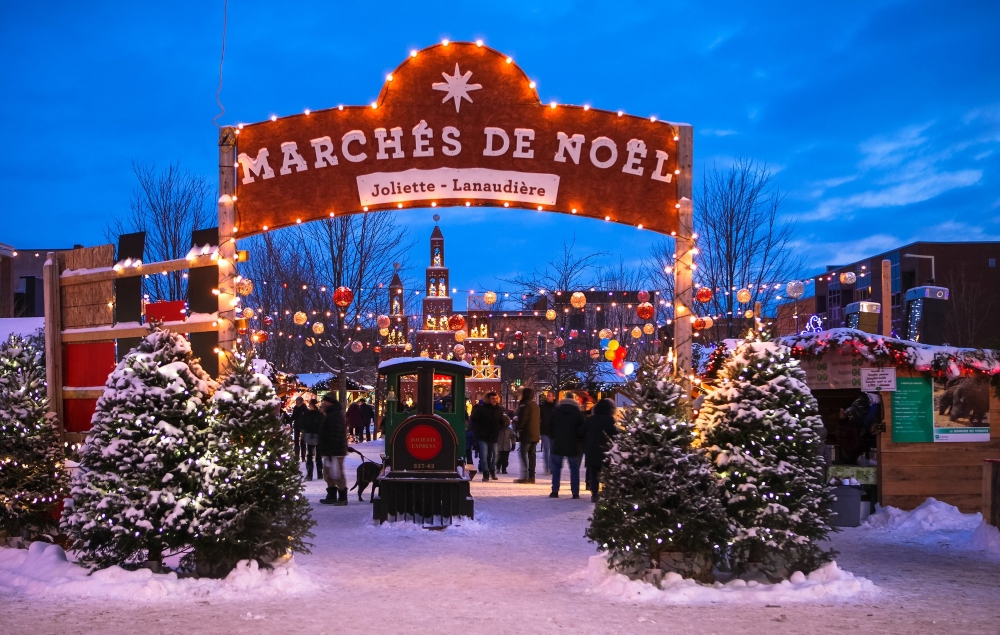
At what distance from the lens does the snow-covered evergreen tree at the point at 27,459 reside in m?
9.59

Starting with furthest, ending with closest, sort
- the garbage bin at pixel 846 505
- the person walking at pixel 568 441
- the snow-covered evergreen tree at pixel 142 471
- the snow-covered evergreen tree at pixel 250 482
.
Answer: the person walking at pixel 568 441
the garbage bin at pixel 846 505
the snow-covered evergreen tree at pixel 250 482
the snow-covered evergreen tree at pixel 142 471

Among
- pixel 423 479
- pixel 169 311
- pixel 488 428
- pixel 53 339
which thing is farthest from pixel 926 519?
pixel 53 339

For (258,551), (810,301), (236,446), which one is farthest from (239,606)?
(810,301)

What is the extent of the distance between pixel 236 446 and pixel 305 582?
1376 mm

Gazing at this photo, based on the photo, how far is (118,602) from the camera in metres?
7.86

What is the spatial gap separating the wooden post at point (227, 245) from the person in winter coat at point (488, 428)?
10482mm

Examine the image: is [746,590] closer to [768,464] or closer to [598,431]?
[768,464]

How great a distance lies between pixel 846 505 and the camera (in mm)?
12852

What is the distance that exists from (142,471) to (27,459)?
2.17m

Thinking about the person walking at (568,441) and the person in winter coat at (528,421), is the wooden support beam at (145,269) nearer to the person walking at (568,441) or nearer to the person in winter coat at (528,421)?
the person walking at (568,441)

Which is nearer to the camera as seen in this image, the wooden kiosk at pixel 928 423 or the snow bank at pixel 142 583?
the snow bank at pixel 142 583

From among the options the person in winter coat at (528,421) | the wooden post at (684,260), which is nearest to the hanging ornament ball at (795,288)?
the person in winter coat at (528,421)

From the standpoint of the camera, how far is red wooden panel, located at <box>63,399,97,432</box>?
34.6 feet

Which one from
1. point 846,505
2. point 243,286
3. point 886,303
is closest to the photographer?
point 243,286
